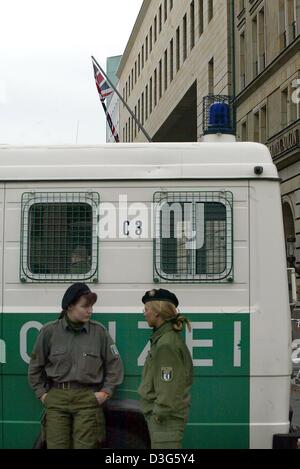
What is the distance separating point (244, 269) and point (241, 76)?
115 feet

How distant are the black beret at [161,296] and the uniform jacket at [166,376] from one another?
17 centimetres

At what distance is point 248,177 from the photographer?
5.33 metres

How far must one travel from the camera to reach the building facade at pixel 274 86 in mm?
31156

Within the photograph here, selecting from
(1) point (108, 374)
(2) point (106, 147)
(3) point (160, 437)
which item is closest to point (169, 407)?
(3) point (160, 437)

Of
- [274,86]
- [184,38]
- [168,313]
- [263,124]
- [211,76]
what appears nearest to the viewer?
[168,313]

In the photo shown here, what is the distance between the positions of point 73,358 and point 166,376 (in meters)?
0.78

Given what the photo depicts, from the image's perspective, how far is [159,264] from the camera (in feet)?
17.3

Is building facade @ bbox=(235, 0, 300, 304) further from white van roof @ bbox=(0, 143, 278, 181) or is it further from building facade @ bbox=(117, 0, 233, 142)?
white van roof @ bbox=(0, 143, 278, 181)

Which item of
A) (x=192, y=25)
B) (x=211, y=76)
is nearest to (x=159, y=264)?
(x=211, y=76)

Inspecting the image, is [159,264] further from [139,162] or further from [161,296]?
[139,162]

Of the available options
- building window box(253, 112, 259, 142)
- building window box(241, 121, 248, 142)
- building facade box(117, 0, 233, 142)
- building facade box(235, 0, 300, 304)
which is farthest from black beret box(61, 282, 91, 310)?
building window box(241, 121, 248, 142)

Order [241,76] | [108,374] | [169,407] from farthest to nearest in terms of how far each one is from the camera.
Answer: [241,76]
[108,374]
[169,407]

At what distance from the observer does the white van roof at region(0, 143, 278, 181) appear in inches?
211
